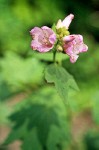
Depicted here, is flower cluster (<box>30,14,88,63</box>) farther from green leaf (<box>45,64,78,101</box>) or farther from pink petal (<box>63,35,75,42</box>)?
green leaf (<box>45,64,78,101</box>)

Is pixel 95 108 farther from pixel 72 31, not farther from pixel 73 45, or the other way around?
pixel 72 31

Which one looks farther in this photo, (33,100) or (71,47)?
(33,100)

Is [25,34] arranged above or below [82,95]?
above

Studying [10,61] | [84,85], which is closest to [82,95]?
[84,85]

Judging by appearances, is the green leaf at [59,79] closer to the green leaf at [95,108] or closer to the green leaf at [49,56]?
the green leaf at [49,56]

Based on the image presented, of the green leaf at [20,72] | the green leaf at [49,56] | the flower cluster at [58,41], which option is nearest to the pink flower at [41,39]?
the flower cluster at [58,41]

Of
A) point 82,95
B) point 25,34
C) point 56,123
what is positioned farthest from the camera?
point 25,34

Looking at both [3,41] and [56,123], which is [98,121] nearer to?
[56,123]

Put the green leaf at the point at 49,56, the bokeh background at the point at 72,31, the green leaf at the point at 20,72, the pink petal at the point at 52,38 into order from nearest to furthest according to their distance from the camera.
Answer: the pink petal at the point at 52,38
the green leaf at the point at 49,56
the green leaf at the point at 20,72
the bokeh background at the point at 72,31
